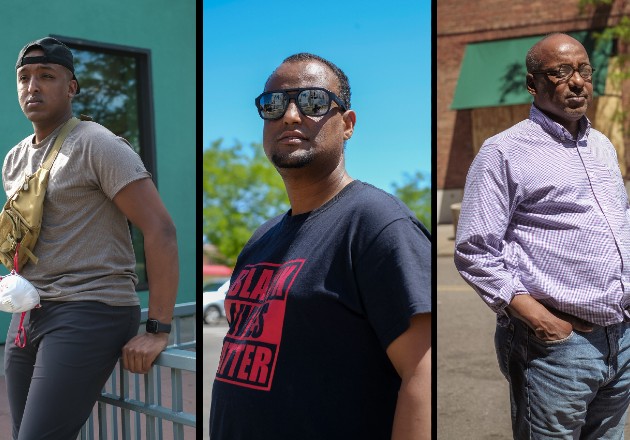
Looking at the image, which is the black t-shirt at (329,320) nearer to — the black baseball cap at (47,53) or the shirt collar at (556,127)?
the shirt collar at (556,127)

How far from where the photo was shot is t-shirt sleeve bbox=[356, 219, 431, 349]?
1181 mm

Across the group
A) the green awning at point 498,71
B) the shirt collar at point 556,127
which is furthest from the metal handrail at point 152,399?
the green awning at point 498,71

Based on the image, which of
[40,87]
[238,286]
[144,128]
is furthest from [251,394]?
[144,128]

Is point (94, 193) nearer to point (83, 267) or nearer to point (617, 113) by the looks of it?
point (83, 267)

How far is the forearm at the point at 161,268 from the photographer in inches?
79.4

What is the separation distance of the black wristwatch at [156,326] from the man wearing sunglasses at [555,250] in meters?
0.75

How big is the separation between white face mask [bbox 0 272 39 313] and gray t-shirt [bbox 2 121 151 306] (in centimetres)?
4

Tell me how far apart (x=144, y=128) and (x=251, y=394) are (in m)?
5.81

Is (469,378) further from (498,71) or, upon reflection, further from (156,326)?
(498,71)

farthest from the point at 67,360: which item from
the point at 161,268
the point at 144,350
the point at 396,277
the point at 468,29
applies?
the point at 468,29

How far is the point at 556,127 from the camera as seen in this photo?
1.84m

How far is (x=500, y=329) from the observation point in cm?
195

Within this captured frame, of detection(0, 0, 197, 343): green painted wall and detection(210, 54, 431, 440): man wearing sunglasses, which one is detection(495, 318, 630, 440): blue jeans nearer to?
detection(210, 54, 431, 440): man wearing sunglasses

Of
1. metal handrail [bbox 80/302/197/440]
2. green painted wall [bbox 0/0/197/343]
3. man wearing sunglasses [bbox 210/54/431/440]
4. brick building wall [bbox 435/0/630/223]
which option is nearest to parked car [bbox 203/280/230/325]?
man wearing sunglasses [bbox 210/54/431/440]
